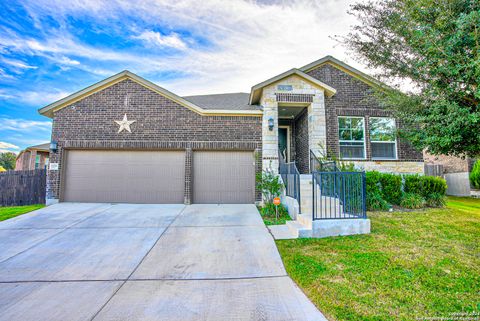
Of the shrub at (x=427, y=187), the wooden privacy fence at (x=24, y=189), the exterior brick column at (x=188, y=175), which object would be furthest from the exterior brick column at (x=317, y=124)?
the wooden privacy fence at (x=24, y=189)

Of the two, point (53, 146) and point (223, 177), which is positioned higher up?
point (53, 146)

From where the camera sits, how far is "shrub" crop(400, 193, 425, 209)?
770 centimetres

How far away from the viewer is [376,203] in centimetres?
741

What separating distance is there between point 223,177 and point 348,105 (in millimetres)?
6364

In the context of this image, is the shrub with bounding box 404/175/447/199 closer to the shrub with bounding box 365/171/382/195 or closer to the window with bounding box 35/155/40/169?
the shrub with bounding box 365/171/382/195

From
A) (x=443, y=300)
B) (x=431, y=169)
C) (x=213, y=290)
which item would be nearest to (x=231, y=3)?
Answer: (x=213, y=290)

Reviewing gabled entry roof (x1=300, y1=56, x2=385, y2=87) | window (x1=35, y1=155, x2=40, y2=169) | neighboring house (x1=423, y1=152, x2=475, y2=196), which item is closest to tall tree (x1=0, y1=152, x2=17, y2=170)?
window (x1=35, y1=155, x2=40, y2=169)

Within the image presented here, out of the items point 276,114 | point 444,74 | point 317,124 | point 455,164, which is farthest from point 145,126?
point 455,164

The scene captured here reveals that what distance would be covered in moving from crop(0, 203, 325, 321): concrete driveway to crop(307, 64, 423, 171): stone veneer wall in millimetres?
5648

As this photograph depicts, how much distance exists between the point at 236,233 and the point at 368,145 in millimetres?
7274

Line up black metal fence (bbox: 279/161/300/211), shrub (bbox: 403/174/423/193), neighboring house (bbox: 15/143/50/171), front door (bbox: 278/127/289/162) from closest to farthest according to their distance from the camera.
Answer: black metal fence (bbox: 279/161/300/211), shrub (bbox: 403/174/423/193), front door (bbox: 278/127/289/162), neighboring house (bbox: 15/143/50/171)

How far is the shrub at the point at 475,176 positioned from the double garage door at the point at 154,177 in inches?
548

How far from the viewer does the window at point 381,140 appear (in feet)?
30.2

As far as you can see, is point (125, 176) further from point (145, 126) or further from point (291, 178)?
point (291, 178)
